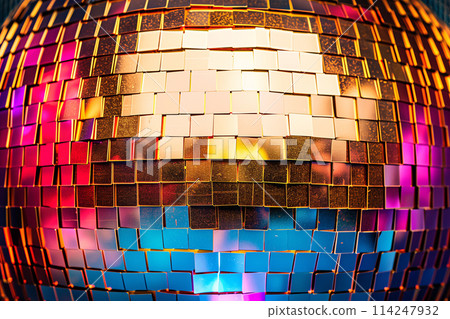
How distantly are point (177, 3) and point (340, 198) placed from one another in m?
0.46

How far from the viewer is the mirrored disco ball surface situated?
0.63 meters

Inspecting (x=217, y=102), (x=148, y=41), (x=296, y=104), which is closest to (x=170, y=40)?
(x=148, y=41)

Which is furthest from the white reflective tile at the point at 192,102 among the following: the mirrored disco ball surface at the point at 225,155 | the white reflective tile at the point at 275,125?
the white reflective tile at the point at 275,125

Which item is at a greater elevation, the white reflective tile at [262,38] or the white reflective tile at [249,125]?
the white reflective tile at [262,38]

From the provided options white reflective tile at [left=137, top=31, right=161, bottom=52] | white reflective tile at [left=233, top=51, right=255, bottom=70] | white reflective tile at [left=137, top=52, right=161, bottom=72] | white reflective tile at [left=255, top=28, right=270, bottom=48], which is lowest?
white reflective tile at [left=137, top=52, right=161, bottom=72]

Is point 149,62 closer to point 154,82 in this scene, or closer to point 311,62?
point 154,82

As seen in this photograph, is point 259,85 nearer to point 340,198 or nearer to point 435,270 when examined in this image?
point 340,198

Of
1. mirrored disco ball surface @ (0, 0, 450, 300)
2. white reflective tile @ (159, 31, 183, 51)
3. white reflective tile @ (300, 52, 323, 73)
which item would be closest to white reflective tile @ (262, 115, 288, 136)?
mirrored disco ball surface @ (0, 0, 450, 300)

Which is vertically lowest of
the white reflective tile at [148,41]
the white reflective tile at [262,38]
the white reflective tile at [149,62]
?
the white reflective tile at [149,62]

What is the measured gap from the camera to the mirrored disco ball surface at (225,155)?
0.63 meters

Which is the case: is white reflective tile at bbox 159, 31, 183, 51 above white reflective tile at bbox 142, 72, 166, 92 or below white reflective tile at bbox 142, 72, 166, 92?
above

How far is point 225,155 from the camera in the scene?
617mm

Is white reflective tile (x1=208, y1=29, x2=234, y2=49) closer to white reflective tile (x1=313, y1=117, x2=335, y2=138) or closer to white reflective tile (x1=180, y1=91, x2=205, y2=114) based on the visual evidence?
white reflective tile (x1=180, y1=91, x2=205, y2=114)

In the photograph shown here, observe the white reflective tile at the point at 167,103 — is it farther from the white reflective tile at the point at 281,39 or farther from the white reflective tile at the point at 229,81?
the white reflective tile at the point at 281,39
